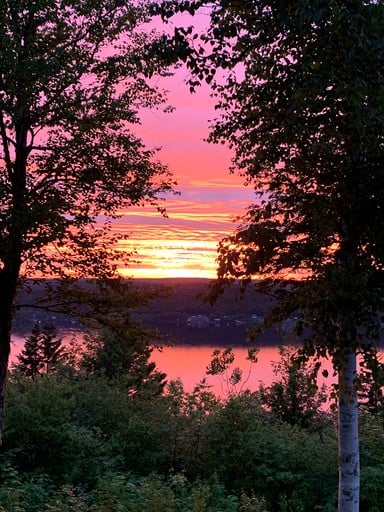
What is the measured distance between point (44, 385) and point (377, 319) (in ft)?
41.1

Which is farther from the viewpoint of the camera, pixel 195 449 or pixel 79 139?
pixel 195 449

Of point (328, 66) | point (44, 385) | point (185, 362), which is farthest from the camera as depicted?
point (185, 362)

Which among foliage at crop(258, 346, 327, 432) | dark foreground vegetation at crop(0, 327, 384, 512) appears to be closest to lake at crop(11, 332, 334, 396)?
foliage at crop(258, 346, 327, 432)

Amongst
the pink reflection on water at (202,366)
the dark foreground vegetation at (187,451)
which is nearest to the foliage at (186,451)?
the dark foreground vegetation at (187,451)

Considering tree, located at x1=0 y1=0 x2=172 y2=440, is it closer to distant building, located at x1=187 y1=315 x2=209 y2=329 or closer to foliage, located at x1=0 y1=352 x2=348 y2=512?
foliage, located at x1=0 y1=352 x2=348 y2=512

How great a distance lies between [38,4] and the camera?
10.3m

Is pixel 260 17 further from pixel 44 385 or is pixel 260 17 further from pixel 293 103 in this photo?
pixel 44 385

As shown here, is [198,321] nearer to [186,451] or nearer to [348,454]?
[186,451]

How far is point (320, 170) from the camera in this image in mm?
7230

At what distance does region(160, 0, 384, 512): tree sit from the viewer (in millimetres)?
6082

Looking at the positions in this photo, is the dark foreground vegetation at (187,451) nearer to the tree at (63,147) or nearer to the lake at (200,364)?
the tree at (63,147)

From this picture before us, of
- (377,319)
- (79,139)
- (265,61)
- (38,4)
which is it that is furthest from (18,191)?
(377,319)

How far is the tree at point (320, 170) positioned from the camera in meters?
6.08

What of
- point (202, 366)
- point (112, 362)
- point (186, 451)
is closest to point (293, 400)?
point (112, 362)
